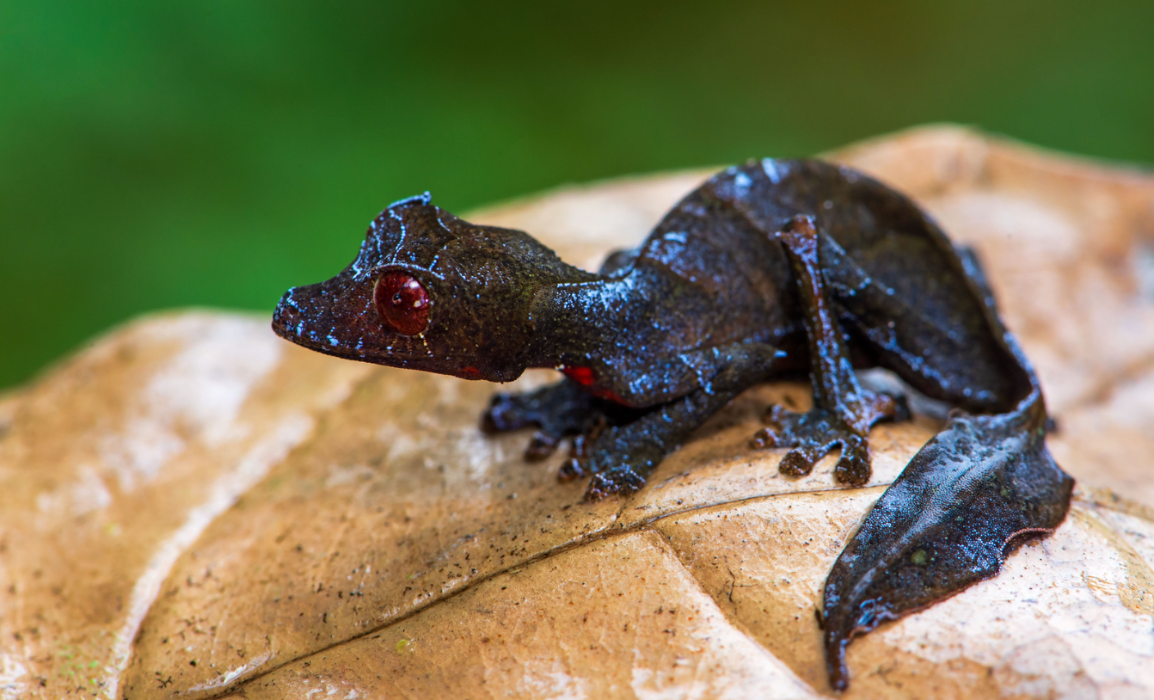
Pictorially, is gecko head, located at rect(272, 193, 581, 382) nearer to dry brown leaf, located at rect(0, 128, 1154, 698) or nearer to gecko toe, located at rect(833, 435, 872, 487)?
dry brown leaf, located at rect(0, 128, 1154, 698)

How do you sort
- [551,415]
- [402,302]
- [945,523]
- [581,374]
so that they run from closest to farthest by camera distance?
[945,523]
[402,302]
[581,374]
[551,415]

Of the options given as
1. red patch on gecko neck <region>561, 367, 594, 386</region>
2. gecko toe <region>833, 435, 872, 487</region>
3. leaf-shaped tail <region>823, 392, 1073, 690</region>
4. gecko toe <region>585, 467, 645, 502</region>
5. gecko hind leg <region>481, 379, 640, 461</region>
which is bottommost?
leaf-shaped tail <region>823, 392, 1073, 690</region>

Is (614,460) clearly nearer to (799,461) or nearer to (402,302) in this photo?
(799,461)

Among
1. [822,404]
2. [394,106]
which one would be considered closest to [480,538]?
[822,404]

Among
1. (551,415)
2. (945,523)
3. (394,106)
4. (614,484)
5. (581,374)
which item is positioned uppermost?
(394,106)

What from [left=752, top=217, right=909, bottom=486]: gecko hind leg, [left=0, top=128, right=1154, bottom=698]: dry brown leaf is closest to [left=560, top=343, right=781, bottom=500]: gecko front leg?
[left=0, top=128, right=1154, bottom=698]: dry brown leaf

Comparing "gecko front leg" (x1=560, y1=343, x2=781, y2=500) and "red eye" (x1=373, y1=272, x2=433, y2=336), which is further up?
"red eye" (x1=373, y1=272, x2=433, y2=336)

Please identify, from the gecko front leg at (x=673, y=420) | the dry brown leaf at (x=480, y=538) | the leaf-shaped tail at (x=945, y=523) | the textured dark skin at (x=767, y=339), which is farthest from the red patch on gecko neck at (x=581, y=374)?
the leaf-shaped tail at (x=945, y=523)

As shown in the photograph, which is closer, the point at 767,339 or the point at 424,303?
the point at 424,303
